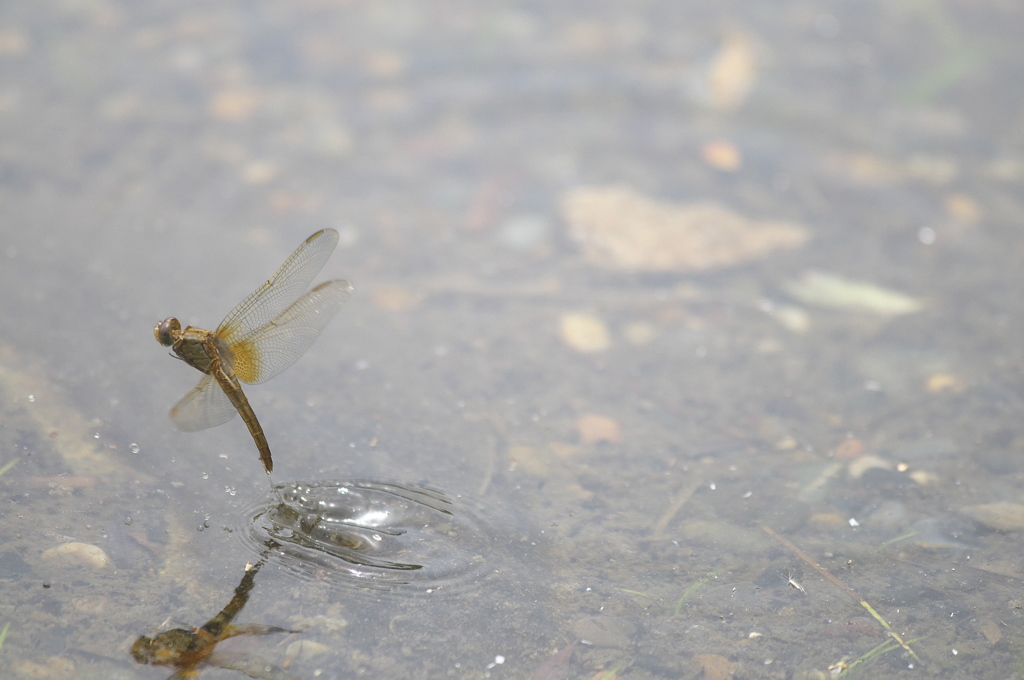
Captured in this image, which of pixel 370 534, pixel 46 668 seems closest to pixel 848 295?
pixel 370 534

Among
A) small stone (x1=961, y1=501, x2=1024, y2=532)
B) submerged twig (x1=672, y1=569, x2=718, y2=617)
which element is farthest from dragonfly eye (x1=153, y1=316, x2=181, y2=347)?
small stone (x1=961, y1=501, x2=1024, y2=532)

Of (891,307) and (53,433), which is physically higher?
(53,433)

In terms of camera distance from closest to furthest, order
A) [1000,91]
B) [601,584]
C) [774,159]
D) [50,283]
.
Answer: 1. [601,584]
2. [50,283]
3. [774,159]
4. [1000,91]

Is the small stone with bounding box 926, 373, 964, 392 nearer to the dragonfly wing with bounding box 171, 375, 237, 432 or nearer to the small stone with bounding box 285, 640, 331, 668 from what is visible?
the small stone with bounding box 285, 640, 331, 668

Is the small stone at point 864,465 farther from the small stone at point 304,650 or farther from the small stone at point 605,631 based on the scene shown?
the small stone at point 304,650

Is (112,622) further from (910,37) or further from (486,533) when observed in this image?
(910,37)

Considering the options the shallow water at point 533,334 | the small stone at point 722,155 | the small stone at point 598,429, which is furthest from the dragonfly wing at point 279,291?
the small stone at point 722,155

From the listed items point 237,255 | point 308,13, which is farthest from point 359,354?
point 308,13
